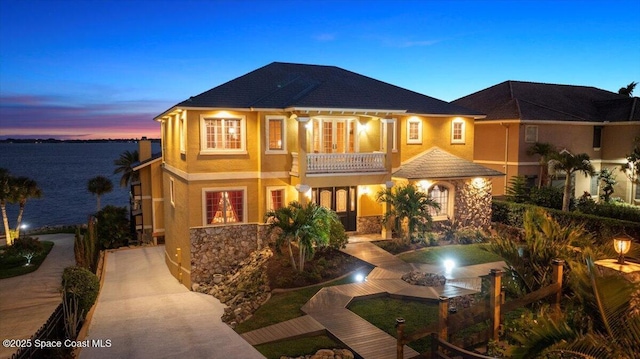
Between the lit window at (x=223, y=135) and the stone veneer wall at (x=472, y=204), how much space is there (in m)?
10.4

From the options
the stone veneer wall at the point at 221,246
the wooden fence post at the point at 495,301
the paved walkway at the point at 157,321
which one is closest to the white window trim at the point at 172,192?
the paved walkway at the point at 157,321

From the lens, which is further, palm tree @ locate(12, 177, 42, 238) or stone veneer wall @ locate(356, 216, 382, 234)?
palm tree @ locate(12, 177, 42, 238)

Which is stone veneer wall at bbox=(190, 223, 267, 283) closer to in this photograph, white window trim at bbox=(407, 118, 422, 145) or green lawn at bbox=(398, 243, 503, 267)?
green lawn at bbox=(398, 243, 503, 267)

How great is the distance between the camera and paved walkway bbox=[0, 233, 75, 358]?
60.7 ft

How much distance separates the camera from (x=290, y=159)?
20641 mm

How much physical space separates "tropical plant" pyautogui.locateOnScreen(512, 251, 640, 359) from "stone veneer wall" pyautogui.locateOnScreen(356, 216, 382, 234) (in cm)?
1500

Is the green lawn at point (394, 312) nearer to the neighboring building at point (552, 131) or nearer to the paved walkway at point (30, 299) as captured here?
the paved walkway at point (30, 299)

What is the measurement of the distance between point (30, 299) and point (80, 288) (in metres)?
9.36

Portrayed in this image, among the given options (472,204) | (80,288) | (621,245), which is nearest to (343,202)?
(472,204)

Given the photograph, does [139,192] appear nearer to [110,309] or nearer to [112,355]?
[110,309]

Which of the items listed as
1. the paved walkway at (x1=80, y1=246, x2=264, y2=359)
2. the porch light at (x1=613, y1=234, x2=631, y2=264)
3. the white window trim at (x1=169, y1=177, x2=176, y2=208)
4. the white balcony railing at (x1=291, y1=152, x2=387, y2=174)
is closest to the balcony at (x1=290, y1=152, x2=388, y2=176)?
the white balcony railing at (x1=291, y1=152, x2=387, y2=174)

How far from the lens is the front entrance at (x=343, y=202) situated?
71.5 ft

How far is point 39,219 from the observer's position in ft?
230

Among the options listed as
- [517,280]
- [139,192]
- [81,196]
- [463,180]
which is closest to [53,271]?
[139,192]
